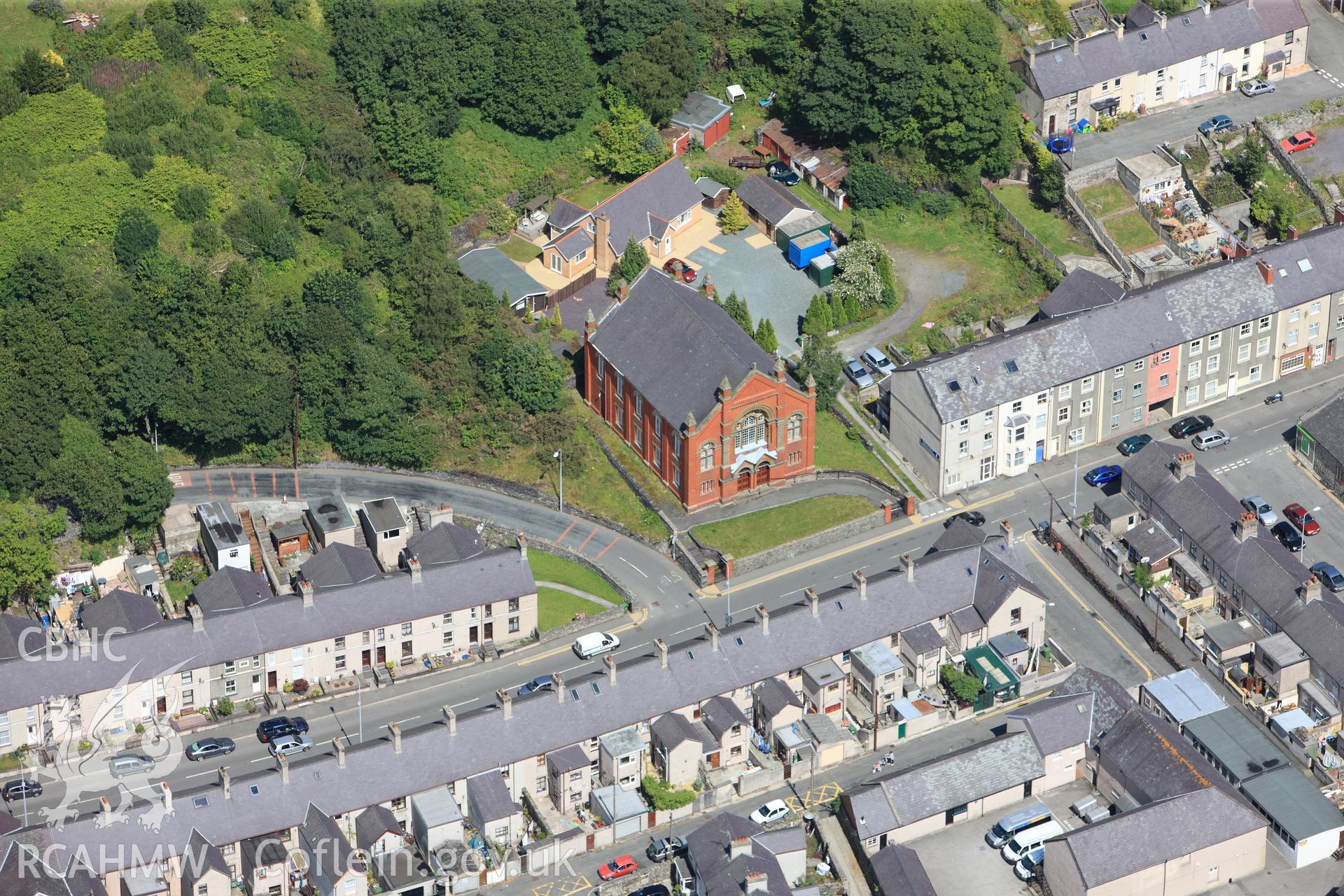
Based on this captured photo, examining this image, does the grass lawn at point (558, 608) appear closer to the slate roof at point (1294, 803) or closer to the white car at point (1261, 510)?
the slate roof at point (1294, 803)

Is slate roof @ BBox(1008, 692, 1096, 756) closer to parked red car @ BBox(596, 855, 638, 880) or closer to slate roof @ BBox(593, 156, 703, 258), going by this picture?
parked red car @ BBox(596, 855, 638, 880)

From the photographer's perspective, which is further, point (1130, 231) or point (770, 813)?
point (1130, 231)

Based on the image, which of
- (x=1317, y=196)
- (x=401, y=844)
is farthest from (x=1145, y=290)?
(x=401, y=844)

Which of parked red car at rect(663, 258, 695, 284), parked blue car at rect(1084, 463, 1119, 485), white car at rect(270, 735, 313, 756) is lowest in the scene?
white car at rect(270, 735, 313, 756)

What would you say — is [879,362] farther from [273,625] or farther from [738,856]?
[738,856]

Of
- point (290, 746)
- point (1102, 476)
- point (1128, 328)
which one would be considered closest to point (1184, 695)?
point (1102, 476)

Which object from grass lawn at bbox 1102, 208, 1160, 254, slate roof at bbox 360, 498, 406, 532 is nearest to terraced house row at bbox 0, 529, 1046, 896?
slate roof at bbox 360, 498, 406, 532

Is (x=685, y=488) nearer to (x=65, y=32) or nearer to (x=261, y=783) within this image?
(x=261, y=783)
